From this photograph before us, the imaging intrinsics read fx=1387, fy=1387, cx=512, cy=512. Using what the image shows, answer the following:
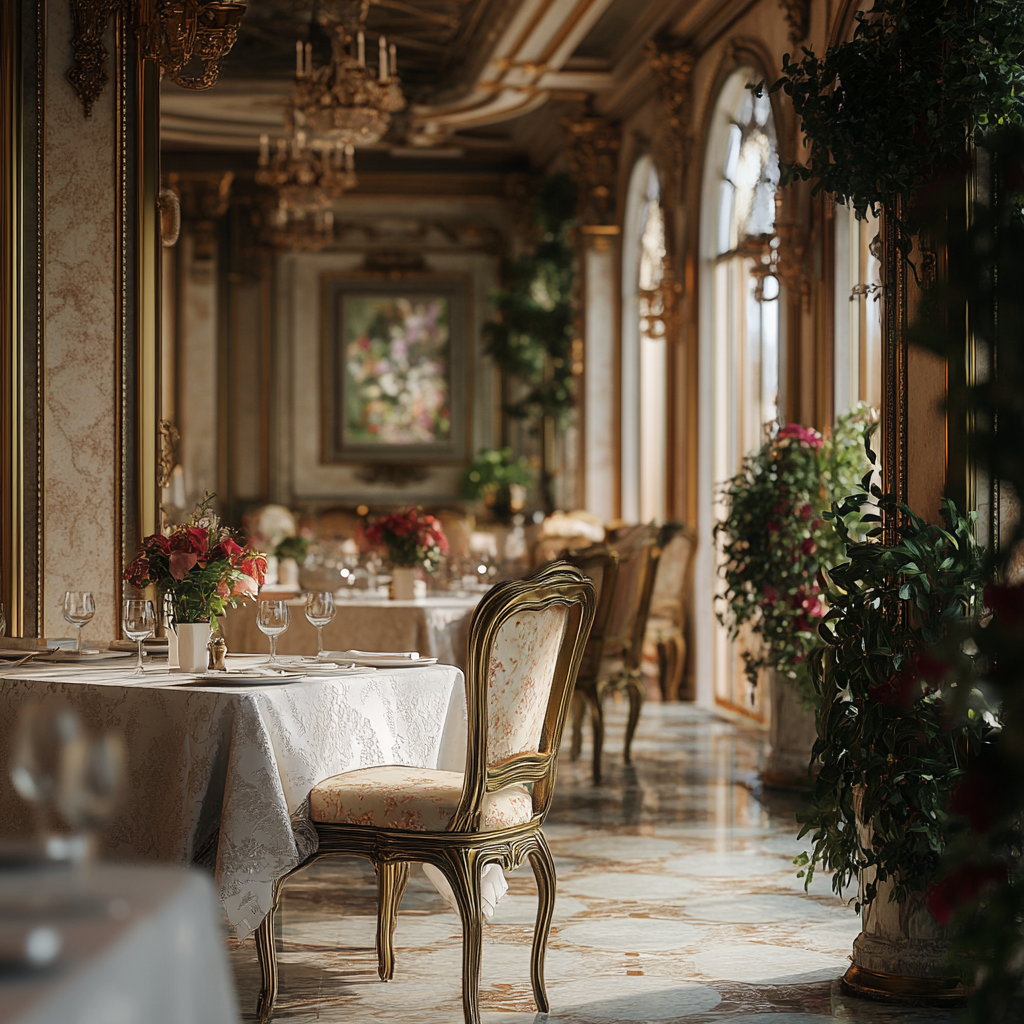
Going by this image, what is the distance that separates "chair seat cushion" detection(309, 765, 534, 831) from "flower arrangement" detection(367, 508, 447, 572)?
2.87 meters

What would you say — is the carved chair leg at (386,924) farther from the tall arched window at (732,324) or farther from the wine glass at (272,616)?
the tall arched window at (732,324)

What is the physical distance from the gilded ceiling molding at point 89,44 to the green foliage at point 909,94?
2172 millimetres

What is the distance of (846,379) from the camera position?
671 centimetres

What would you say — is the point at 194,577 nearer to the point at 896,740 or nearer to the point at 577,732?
the point at 896,740

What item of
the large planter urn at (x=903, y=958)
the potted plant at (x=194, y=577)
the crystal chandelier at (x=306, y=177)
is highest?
the crystal chandelier at (x=306, y=177)

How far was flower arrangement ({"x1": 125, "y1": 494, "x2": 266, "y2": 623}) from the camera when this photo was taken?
3.58m

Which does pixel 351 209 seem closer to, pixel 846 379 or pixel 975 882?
pixel 846 379

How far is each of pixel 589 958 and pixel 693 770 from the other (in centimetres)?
300

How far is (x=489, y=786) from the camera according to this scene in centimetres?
323

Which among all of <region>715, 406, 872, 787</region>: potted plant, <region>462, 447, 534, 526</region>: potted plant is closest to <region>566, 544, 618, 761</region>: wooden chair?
<region>715, 406, 872, 787</region>: potted plant

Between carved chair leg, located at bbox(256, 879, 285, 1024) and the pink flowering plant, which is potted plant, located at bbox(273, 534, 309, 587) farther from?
carved chair leg, located at bbox(256, 879, 285, 1024)

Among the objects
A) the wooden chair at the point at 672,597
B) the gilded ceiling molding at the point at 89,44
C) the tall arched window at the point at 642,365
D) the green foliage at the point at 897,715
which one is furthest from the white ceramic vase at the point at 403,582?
the tall arched window at the point at 642,365

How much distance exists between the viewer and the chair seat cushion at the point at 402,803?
3.19 metres

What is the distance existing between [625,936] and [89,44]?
3189mm
